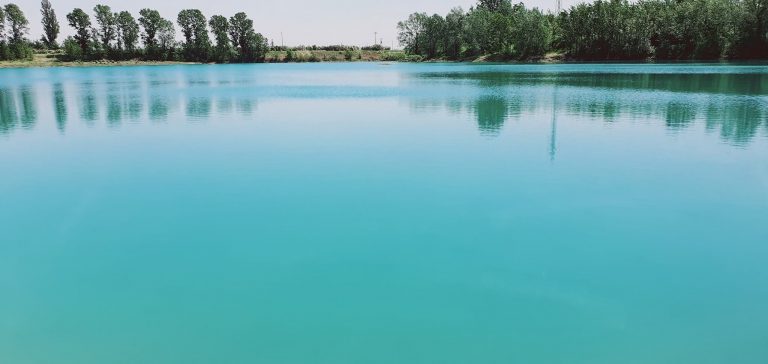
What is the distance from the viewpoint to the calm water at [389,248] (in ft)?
19.7

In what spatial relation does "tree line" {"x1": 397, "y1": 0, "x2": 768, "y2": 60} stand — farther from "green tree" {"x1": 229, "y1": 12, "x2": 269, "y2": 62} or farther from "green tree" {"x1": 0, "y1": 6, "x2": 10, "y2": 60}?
"green tree" {"x1": 0, "y1": 6, "x2": 10, "y2": 60}

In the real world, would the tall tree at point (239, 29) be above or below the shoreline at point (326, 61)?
above

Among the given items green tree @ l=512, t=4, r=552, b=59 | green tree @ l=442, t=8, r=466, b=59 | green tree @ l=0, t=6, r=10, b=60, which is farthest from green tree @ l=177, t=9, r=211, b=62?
green tree @ l=512, t=4, r=552, b=59

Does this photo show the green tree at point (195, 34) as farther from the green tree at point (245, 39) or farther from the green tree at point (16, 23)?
the green tree at point (16, 23)

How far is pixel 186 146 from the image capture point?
672 inches

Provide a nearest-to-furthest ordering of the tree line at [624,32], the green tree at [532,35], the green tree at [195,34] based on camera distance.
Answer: the tree line at [624,32]
the green tree at [532,35]
the green tree at [195,34]

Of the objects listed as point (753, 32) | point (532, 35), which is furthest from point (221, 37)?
point (753, 32)

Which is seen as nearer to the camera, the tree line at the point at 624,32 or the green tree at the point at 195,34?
the tree line at the point at 624,32

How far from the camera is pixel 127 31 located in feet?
362

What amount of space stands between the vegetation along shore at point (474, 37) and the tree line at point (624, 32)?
13 cm

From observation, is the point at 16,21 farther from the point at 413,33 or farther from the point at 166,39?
the point at 413,33

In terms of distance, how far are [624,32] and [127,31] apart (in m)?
89.7

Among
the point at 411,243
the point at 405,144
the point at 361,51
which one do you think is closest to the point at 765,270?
the point at 411,243

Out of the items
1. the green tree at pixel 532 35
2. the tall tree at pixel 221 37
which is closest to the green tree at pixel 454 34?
the green tree at pixel 532 35
